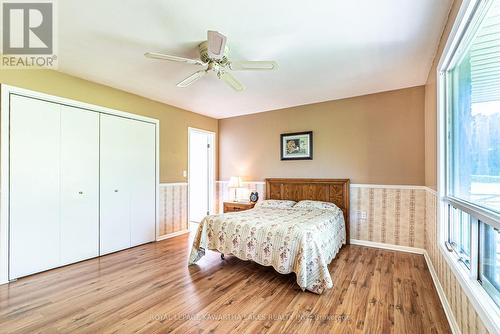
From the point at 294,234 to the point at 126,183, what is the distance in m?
2.74

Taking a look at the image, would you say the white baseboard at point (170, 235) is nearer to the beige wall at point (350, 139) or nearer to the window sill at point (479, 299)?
the beige wall at point (350, 139)

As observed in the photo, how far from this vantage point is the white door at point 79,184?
3.02 metres

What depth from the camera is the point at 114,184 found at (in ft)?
11.7

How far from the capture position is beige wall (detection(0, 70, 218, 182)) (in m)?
2.78

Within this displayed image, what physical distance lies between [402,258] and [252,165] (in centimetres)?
300

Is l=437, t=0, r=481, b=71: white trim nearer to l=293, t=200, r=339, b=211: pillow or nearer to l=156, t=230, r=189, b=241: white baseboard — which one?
l=293, t=200, r=339, b=211: pillow

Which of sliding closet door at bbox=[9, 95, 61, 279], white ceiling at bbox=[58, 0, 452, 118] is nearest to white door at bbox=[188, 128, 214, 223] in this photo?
white ceiling at bbox=[58, 0, 452, 118]

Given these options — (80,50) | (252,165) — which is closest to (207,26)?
(80,50)

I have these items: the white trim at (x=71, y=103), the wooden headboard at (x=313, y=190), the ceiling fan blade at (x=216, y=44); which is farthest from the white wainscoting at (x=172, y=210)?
the ceiling fan blade at (x=216, y=44)

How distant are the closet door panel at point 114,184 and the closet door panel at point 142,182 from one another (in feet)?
0.27

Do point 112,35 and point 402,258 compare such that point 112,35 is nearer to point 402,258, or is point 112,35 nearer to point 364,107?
point 364,107

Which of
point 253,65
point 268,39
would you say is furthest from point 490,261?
point 268,39

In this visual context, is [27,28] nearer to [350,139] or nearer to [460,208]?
[460,208]

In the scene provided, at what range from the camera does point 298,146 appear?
4445 millimetres
